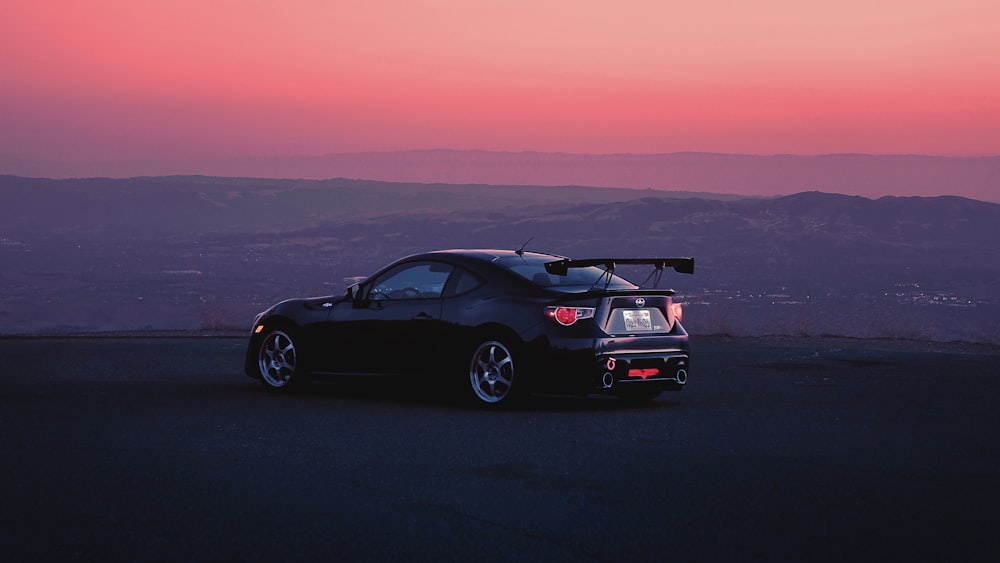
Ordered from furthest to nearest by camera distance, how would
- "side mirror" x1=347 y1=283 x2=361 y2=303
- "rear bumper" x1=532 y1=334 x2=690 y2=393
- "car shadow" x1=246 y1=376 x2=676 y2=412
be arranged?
"side mirror" x1=347 y1=283 x2=361 y2=303
"car shadow" x1=246 y1=376 x2=676 y2=412
"rear bumper" x1=532 y1=334 x2=690 y2=393

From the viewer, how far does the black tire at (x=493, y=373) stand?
14.4 m

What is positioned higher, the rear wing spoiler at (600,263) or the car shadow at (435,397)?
the rear wing spoiler at (600,263)

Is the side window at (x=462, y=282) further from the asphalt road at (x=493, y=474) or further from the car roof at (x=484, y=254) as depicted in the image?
the asphalt road at (x=493, y=474)

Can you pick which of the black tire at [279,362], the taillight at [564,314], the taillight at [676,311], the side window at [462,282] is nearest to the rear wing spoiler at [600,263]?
the taillight at [676,311]

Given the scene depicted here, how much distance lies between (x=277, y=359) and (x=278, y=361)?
0.03 metres

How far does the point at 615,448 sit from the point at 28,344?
1541cm

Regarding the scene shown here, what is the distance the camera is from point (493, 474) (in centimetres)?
1015

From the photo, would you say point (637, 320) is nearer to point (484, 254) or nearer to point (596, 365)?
point (596, 365)

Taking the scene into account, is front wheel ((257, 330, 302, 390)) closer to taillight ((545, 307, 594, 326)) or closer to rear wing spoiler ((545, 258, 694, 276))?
rear wing spoiler ((545, 258, 694, 276))

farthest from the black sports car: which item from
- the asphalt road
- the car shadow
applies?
the asphalt road

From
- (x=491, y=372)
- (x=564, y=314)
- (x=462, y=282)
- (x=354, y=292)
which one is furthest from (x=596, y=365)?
(x=354, y=292)

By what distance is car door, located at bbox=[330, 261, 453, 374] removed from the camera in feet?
49.5

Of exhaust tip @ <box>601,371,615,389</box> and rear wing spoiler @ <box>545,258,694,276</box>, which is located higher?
rear wing spoiler @ <box>545,258,694,276</box>

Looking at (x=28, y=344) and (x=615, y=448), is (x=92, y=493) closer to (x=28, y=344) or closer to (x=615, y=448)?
(x=615, y=448)
